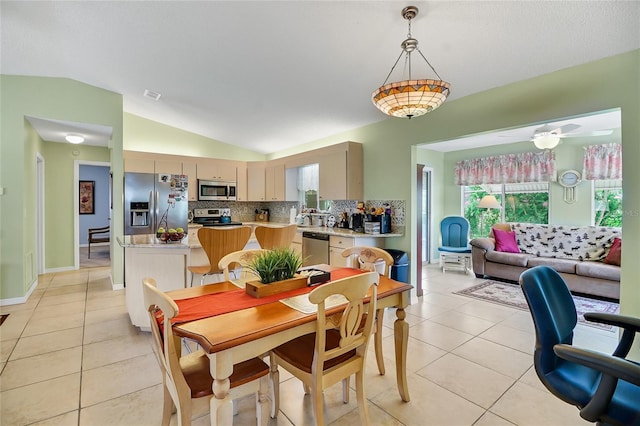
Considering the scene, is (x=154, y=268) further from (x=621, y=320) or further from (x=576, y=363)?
(x=621, y=320)

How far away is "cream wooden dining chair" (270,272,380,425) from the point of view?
1.46 metres

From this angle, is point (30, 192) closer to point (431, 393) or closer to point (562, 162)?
point (431, 393)

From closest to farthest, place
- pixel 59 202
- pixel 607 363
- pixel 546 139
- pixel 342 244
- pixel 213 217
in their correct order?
pixel 607 363 → pixel 546 139 → pixel 342 244 → pixel 59 202 → pixel 213 217

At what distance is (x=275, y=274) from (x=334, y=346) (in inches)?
21.7

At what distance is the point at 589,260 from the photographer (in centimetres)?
447

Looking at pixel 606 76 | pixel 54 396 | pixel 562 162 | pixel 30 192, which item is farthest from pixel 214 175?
pixel 562 162

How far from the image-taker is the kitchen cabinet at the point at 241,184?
6295 millimetres

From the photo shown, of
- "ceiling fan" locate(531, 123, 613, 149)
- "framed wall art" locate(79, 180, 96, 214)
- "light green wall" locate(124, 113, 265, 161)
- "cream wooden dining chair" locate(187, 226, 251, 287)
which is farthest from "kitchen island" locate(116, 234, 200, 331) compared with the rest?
"framed wall art" locate(79, 180, 96, 214)

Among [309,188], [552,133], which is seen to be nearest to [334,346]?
[552,133]

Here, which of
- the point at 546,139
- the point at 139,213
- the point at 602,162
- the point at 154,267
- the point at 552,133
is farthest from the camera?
the point at 139,213

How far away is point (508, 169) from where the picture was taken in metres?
5.77

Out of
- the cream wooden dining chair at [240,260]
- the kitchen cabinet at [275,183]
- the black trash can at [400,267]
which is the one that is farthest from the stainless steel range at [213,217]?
the cream wooden dining chair at [240,260]

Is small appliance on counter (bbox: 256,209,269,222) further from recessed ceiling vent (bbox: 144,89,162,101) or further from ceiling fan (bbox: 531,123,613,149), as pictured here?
ceiling fan (bbox: 531,123,613,149)

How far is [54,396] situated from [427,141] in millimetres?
4210
